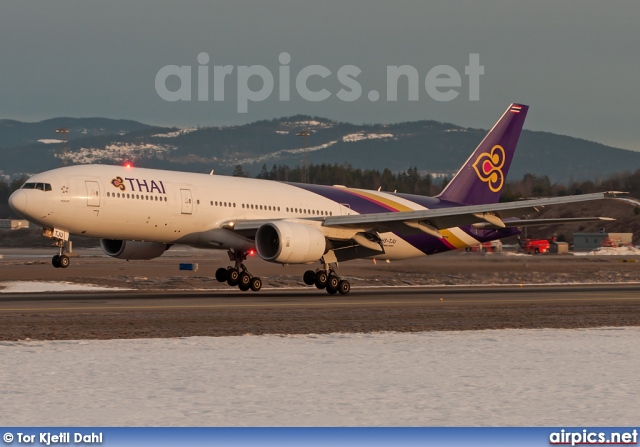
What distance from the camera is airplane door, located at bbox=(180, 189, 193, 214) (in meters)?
37.7

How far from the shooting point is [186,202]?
37.8 m

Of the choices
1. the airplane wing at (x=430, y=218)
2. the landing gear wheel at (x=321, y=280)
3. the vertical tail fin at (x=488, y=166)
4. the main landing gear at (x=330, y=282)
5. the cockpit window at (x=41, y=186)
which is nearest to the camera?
the cockpit window at (x=41, y=186)

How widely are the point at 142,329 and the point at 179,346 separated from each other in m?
3.68

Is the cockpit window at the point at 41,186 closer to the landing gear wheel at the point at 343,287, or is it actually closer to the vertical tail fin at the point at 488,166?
the landing gear wheel at the point at 343,287

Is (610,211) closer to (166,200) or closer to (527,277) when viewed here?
(527,277)

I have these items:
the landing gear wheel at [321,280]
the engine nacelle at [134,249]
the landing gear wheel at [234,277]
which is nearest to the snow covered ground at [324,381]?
the landing gear wheel at [321,280]

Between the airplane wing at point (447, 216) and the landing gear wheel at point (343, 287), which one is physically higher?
the airplane wing at point (447, 216)

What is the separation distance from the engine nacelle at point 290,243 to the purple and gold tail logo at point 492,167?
43.3ft

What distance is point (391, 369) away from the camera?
55.0ft

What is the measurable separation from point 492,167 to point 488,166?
25 cm

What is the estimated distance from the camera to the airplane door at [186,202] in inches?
1483

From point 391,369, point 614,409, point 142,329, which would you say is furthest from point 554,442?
point 142,329

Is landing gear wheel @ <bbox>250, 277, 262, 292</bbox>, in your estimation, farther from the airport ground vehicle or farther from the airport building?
the airport building

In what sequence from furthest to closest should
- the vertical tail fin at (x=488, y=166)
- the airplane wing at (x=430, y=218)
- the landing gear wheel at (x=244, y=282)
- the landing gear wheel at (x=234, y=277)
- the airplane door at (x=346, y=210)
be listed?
the vertical tail fin at (x=488, y=166), the airplane door at (x=346, y=210), the landing gear wheel at (x=234, y=277), the landing gear wheel at (x=244, y=282), the airplane wing at (x=430, y=218)
